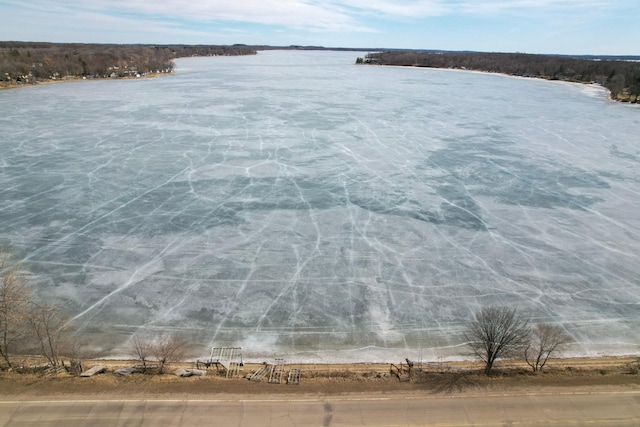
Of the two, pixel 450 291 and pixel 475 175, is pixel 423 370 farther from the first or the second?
pixel 475 175

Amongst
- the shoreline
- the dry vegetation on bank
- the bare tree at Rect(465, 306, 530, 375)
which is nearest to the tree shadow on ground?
the dry vegetation on bank

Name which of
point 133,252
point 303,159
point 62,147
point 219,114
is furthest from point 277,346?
point 219,114

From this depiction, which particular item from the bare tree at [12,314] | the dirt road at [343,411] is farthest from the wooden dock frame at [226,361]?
the bare tree at [12,314]

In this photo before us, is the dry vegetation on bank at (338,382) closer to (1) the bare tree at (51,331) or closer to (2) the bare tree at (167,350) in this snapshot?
(2) the bare tree at (167,350)

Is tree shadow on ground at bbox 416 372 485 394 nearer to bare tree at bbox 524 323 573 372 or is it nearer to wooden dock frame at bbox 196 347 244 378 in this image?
bare tree at bbox 524 323 573 372

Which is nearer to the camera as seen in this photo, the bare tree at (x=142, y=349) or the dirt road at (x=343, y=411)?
the dirt road at (x=343, y=411)

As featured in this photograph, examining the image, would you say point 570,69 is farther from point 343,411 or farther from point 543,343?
point 343,411
